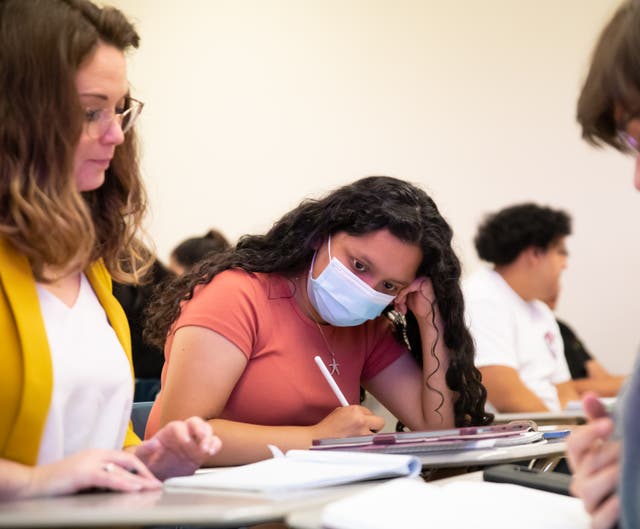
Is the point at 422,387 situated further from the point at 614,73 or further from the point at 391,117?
the point at 391,117

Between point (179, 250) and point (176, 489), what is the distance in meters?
2.92

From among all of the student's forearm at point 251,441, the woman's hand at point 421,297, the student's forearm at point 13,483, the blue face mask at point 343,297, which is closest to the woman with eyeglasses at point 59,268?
the student's forearm at point 13,483

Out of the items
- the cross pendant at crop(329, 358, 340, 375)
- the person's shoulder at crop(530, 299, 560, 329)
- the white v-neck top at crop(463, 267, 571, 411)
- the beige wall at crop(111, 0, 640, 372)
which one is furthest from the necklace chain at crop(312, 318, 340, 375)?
the beige wall at crop(111, 0, 640, 372)

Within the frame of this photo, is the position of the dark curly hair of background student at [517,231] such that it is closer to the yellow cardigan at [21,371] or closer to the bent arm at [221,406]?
the bent arm at [221,406]

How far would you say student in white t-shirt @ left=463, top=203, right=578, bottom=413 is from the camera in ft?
10.7

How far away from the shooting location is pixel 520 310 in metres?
3.52

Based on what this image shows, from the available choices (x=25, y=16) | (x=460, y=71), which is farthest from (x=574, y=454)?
(x=460, y=71)

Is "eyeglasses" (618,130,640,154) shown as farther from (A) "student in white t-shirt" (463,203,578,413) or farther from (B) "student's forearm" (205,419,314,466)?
(A) "student in white t-shirt" (463,203,578,413)

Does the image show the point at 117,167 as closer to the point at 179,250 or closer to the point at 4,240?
the point at 4,240

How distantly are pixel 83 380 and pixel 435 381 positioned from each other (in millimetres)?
1016

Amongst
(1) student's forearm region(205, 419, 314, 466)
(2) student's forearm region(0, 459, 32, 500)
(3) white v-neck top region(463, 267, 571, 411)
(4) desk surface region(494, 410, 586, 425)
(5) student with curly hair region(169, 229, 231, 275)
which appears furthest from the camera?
(5) student with curly hair region(169, 229, 231, 275)

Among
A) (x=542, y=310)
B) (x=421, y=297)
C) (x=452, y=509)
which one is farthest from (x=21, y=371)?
(x=542, y=310)

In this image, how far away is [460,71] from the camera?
15.1ft

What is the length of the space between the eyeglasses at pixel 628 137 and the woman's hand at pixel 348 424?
0.89 m
